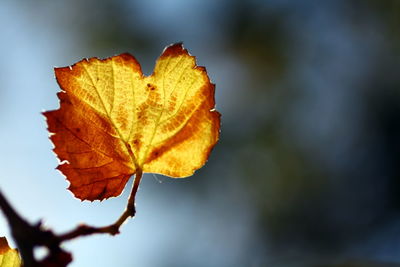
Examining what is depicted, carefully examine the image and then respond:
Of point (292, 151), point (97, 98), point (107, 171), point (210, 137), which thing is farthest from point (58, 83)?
point (292, 151)

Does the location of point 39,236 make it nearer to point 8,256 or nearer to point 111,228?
point 111,228

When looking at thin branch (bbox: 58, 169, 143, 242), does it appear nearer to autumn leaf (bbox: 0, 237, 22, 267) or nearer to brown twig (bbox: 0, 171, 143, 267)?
brown twig (bbox: 0, 171, 143, 267)

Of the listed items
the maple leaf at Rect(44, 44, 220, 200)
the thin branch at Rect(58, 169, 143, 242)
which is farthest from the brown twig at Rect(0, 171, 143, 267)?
the maple leaf at Rect(44, 44, 220, 200)

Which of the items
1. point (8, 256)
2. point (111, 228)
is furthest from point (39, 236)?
point (8, 256)

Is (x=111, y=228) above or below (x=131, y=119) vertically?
below

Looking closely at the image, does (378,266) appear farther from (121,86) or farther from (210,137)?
(121,86)

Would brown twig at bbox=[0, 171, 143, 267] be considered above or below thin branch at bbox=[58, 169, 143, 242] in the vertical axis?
below

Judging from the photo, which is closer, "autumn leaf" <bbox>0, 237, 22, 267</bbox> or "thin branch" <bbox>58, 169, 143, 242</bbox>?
"thin branch" <bbox>58, 169, 143, 242</bbox>
